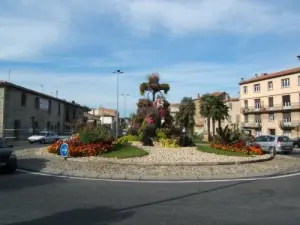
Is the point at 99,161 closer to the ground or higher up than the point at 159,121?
closer to the ground

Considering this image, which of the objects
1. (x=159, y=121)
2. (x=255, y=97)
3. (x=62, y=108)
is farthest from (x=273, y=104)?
(x=159, y=121)

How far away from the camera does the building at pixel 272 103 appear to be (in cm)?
7031

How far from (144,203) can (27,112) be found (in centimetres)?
4631

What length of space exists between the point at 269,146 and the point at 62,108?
45312 millimetres

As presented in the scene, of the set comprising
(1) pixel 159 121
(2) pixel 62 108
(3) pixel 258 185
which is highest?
(2) pixel 62 108

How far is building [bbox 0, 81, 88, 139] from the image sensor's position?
4556 cm

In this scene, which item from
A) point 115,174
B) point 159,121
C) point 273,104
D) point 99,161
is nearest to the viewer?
point 115,174

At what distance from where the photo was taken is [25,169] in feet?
49.4

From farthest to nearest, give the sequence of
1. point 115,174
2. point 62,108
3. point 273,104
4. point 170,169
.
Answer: point 273,104, point 62,108, point 170,169, point 115,174

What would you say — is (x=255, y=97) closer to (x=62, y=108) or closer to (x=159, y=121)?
(x=62, y=108)

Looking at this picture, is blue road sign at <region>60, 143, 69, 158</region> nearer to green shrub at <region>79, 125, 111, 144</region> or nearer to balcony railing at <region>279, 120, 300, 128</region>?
green shrub at <region>79, 125, 111, 144</region>

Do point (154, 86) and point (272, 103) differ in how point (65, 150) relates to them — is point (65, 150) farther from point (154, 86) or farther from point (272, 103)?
point (272, 103)

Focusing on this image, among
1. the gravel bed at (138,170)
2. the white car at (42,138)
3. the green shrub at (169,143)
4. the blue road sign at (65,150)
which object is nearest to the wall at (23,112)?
the white car at (42,138)

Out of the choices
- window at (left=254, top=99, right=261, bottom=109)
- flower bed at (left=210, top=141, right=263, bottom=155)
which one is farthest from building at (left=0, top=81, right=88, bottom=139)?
window at (left=254, top=99, right=261, bottom=109)
